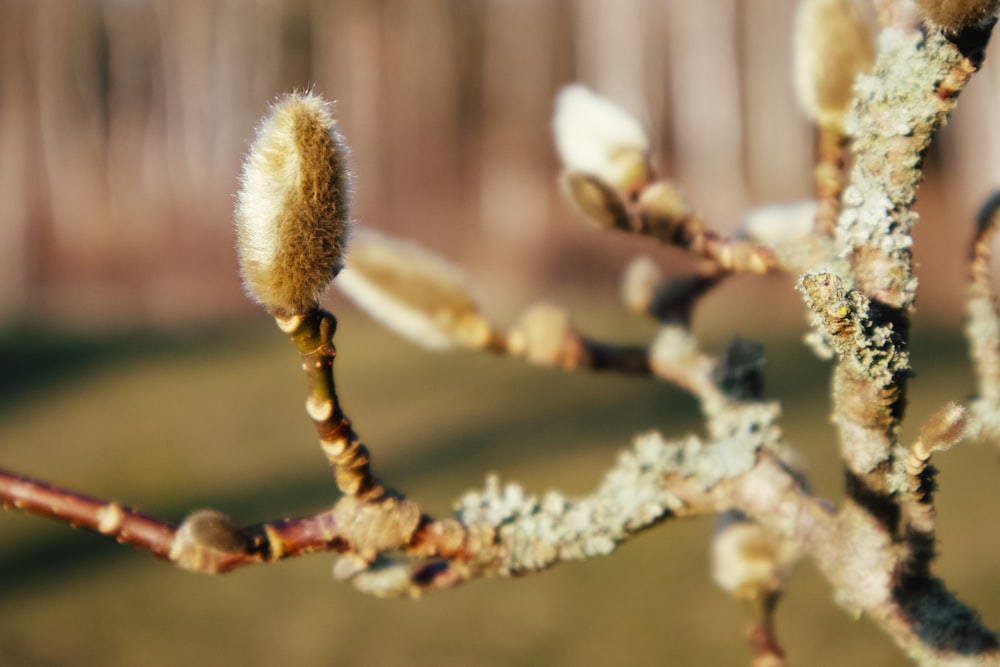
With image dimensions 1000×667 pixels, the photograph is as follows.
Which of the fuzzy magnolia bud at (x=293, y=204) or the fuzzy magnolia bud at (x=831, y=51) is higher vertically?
the fuzzy magnolia bud at (x=831, y=51)

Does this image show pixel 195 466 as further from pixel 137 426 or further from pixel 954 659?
pixel 954 659

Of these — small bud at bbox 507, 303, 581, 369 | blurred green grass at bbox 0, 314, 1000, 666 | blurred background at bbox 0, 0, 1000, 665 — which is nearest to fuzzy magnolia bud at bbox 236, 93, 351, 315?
blurred background at bbox 0, 0, 1000, 665

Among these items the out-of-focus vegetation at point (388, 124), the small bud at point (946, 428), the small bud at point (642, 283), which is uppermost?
the out-of-focus vegetation at point (388, 124)

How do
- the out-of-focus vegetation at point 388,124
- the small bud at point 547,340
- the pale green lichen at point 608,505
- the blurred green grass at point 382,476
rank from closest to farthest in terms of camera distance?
1. the pale green lichen at point 608,505
2. the small bud at point 547,340
3. the blurred green grass at point 382,476
4. the out-of-focus vegetation at point 388,124

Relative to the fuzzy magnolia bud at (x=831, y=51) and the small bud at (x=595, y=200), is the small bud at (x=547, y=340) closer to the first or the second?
the small bud at (x=595, y=200)

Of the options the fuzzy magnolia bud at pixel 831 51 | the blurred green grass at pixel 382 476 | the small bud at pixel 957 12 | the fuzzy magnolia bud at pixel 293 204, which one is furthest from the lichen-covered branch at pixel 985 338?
the blurred green grass at pixel 382 476

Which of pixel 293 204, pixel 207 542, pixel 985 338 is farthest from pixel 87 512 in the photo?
pixel 985 338

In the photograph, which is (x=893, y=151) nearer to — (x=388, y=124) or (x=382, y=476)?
(x=382, y=476)
